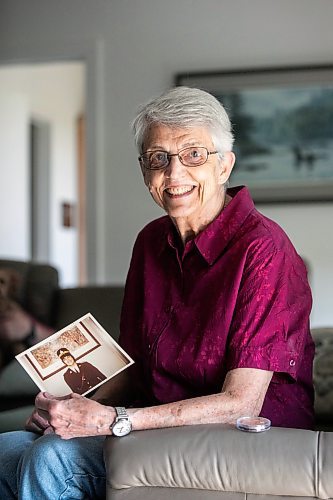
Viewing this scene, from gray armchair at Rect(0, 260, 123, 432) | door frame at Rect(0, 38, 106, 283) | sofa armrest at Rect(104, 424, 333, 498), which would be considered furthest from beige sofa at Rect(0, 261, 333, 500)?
door frame at Rect(0, 38, 106, 283)

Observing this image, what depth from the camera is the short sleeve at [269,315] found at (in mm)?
1490

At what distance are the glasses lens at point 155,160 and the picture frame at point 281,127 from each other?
2290 millimetres

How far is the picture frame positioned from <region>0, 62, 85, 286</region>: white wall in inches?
76.1

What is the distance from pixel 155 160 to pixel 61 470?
26.9 inches

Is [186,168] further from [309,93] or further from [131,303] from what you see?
[309,93]

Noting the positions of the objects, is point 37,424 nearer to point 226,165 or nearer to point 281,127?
point 226,165

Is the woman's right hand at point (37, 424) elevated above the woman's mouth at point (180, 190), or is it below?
below

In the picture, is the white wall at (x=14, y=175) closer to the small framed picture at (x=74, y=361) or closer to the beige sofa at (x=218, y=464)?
the small framed picture at (x=74, y=361)

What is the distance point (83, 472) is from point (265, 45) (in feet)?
9.81

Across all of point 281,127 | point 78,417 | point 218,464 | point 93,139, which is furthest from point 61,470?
point 93,139

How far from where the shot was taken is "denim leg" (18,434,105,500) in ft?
4.78

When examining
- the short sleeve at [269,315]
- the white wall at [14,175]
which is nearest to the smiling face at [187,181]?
the short sleeve at [269,315]

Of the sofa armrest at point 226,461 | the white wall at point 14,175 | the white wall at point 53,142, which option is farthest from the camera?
the white wall at point 53,142

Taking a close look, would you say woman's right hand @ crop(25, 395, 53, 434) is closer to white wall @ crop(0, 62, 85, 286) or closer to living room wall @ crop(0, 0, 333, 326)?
living room wall @ crop(0, 0, 333, 326)
